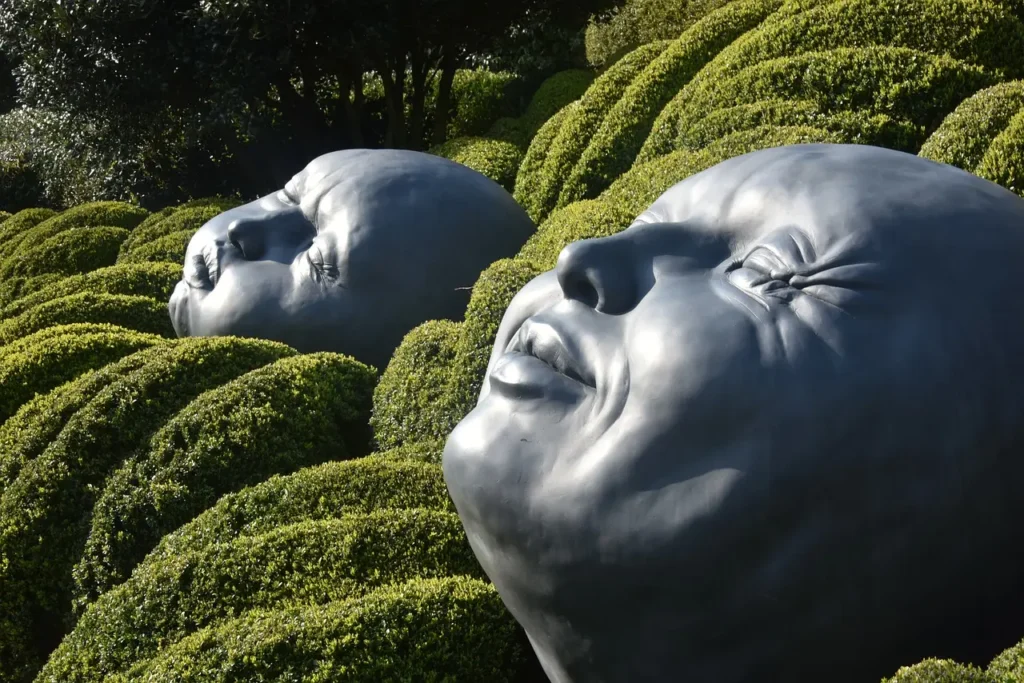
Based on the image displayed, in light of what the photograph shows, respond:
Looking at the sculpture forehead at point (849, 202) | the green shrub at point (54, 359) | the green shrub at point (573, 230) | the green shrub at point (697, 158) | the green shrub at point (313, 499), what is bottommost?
the green shrub at point (54, 359)

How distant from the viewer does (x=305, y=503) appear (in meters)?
3.83

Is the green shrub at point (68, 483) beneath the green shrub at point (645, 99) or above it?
beneath

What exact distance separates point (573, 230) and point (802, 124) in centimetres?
119

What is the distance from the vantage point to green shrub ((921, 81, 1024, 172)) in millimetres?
4094

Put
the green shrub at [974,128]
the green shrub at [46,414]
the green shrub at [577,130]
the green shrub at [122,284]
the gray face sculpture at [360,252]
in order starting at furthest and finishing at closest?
1. the green shrub at [122,284]
2. the green shrub at [577,130]
3. the gray face sculpture at [360,252]
4. the green shrub at [46,414]
5. the green shrub at [974,128]

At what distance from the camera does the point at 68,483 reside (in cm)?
443

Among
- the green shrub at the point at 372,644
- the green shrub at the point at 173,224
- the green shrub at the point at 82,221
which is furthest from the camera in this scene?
the green shrub at the point at 82,221

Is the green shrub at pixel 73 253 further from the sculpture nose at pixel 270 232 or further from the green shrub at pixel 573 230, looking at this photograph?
the green shrub at pixel 573 230

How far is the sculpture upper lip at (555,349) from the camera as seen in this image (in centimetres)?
245

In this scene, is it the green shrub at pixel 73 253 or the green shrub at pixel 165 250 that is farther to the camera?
the green shrub at pixel 73 253

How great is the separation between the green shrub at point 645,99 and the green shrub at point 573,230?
114 centimetres

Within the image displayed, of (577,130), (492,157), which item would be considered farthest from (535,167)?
(492,157)

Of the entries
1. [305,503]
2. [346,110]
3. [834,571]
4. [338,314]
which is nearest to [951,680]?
[834,571]

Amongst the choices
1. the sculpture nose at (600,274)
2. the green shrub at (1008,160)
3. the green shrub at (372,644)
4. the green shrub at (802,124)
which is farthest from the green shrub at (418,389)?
the green shrub at (1008,160)
